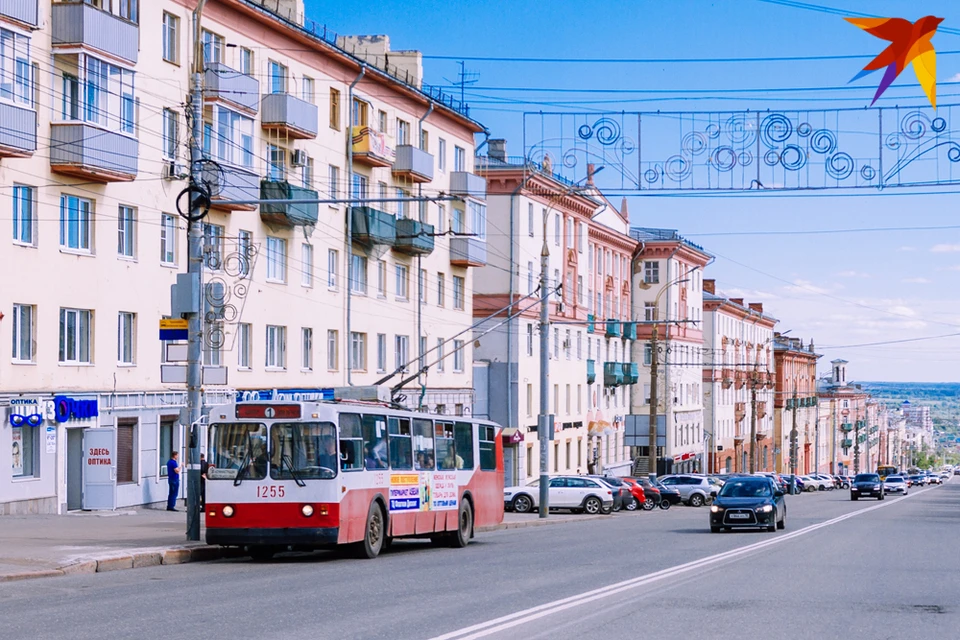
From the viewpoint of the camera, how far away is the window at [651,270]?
292 feet

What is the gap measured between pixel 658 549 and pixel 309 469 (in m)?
7.45

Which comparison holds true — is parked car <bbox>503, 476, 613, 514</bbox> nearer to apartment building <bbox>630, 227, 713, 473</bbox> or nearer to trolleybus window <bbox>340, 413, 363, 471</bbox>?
trolleybus window <bbox>340, 413, 363, 471</bbox>

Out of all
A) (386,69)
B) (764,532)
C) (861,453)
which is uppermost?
(386,69)

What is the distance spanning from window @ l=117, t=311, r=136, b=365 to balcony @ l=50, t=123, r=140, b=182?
3.91 meters

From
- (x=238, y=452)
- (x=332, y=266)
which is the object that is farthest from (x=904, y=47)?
(x=332, y=266)

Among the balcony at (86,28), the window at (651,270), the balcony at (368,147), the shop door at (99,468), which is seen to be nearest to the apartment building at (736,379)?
the window at (651,270)

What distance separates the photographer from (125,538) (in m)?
24.3

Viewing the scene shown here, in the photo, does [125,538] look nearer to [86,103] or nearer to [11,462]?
[11,462]

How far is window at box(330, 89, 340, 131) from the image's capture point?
154 feet

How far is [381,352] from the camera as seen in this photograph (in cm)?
5166

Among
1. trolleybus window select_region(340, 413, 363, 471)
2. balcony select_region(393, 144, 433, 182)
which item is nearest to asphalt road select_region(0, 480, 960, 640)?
trolleybus window select_region(340, 413, 363, 471)

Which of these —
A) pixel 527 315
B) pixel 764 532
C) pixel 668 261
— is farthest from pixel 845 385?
pixel 764 532

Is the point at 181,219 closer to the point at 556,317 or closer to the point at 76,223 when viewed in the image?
the point at 76,223

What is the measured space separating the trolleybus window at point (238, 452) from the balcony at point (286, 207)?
1905 centimetres
